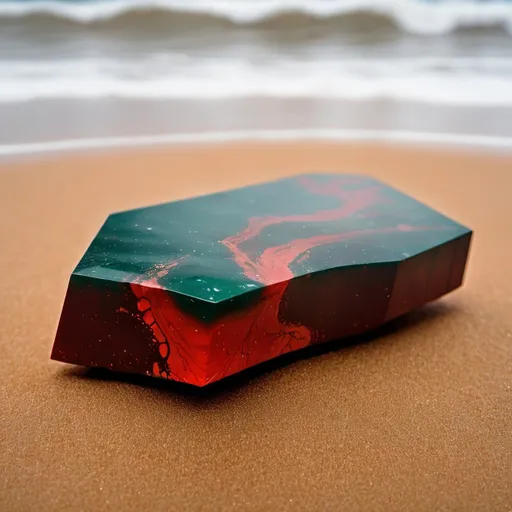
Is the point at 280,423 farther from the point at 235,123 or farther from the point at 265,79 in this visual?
the point at 265,79

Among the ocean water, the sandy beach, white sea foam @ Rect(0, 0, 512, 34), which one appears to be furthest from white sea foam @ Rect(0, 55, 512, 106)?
the sandy beach

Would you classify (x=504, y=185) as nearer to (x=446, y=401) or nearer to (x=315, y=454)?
(x=446, y=401)

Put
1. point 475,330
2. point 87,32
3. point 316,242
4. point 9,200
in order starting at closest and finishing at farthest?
point 316,242 → point 475,330 → point 9,200 → point 87,32

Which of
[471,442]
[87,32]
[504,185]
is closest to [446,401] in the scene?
[471,442]

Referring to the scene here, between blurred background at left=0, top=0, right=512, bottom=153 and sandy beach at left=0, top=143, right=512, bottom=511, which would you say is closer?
sandy beach at left=0, top=143, right=512, bottom=511

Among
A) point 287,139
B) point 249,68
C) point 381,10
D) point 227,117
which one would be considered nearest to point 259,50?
point 249,68

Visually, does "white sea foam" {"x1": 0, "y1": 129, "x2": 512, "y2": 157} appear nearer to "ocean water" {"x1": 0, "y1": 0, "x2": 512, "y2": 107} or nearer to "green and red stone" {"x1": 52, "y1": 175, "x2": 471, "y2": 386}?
"ocean water" {"x1": 0, "y1": 0, "x2": 512, "y2": 107}
